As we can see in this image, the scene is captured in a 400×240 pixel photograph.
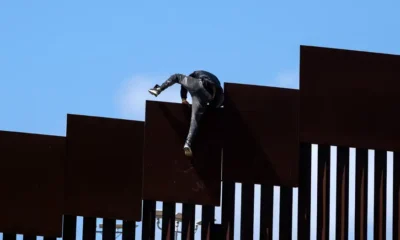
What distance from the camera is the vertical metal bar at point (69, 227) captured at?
21797 millimetres

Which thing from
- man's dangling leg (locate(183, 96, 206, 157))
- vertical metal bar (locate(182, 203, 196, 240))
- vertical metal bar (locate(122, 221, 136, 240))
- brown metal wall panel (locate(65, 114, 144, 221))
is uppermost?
man's dangling leg (locate(183, 96, 206, 157))

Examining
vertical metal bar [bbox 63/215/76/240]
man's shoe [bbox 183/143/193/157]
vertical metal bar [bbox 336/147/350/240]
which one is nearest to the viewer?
man's shoe [bbox 183/143/193/157]

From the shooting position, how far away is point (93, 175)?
21.8m

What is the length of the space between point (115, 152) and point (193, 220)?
137 centimetres

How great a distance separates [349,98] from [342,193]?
50.7 inches

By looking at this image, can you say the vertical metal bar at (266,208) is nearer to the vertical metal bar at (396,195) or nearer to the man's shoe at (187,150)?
the man's shoe at (187,150)

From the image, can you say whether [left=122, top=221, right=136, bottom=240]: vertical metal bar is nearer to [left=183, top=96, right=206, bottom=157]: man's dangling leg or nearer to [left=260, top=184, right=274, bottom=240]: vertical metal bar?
[left=183, top=96, right=206, bottom=157]: man's dangling leg

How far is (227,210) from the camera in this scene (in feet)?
71.9

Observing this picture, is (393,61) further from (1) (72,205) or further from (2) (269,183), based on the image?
(1) (72,205)

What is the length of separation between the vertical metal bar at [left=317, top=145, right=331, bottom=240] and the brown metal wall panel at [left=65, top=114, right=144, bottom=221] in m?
2.41

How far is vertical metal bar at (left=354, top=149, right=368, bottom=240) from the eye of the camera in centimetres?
2209

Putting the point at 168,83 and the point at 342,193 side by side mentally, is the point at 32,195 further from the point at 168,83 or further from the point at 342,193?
the point at 342,193

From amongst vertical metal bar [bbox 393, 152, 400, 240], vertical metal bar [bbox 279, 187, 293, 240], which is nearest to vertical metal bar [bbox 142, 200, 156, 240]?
vertical metal bar [bbox 279, 187, 293, 240]

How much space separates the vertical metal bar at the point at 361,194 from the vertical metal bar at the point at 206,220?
6.38 ft
